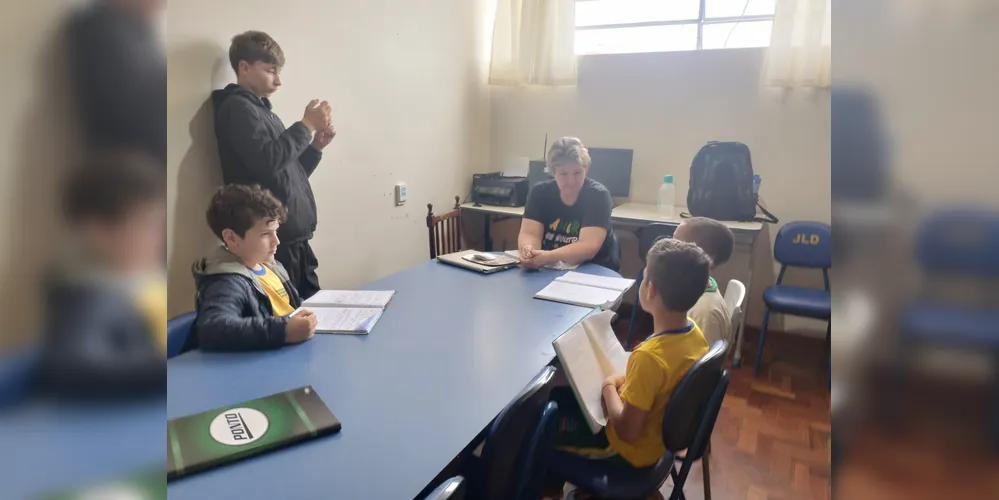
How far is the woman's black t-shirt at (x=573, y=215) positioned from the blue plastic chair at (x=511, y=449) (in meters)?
1.52

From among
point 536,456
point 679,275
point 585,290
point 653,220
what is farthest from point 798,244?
point 536,456

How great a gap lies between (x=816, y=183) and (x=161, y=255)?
377 centimetres

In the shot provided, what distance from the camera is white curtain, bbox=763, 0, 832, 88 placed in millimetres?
3295

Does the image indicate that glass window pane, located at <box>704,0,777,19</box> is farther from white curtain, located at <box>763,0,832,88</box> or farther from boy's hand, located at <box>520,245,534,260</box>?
boy's hand, located at <box>520,245,534,260</box>

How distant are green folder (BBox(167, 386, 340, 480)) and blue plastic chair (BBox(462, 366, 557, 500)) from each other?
306mm

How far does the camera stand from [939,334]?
0.76 feet

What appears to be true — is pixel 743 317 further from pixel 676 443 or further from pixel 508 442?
pixel 508 442

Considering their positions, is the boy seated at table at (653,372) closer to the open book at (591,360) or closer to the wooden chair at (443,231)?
the open book at (591,360)

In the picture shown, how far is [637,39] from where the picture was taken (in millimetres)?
4102

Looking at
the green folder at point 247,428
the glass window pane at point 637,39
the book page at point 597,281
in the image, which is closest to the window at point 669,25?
the glass window pane at point 637,39

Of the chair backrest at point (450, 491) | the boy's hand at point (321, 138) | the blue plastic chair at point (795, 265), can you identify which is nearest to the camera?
the chair backrest at point (450, 491)

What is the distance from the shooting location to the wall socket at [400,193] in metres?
3.59

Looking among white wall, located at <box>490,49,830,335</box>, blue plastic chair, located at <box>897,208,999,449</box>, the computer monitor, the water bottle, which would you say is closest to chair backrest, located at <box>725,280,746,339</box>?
blue plastic chair, located at <box>897,208,999,449</box>

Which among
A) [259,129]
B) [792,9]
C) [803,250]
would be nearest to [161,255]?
[259,129]
